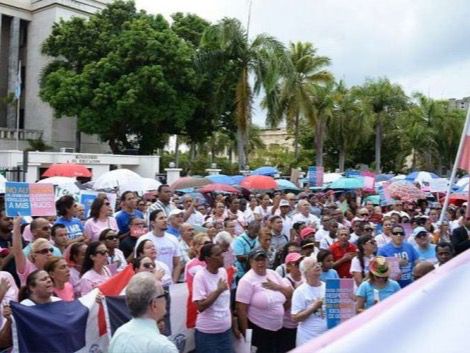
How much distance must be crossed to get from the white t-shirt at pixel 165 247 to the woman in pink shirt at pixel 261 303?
4.16 feet

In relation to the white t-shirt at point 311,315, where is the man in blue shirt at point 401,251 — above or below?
above

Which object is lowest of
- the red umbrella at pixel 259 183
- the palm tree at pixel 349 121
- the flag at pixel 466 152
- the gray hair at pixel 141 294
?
the red umbrella at pixel 259 183

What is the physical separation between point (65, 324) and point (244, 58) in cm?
2347

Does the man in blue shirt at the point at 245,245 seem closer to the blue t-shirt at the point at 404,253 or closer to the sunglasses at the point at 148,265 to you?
the blue t-shirt at the point at 404,253

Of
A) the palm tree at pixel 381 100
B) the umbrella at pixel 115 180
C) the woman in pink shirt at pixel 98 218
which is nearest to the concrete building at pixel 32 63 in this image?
the palm tree at pixel 381 100

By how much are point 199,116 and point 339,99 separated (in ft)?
39.0

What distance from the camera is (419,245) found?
815 cm

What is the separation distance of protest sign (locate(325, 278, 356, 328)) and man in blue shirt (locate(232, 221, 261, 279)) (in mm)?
2103

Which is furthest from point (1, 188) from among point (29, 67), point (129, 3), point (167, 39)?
point (29, 67)

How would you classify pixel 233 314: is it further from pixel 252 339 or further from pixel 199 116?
pixel 199 116

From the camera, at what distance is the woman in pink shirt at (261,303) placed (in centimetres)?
560

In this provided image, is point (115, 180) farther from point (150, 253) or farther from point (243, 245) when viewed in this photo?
point (150, 253)

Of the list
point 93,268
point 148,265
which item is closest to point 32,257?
point 93,268

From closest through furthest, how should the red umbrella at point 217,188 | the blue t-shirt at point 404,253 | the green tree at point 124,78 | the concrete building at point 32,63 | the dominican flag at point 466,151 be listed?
the dominican flag at point 466,151 → the blue t-shirt at point 404,253 → the red umbrella at point 217,188 → the green tree at point 124,78 → the concrete building at point 32,63
